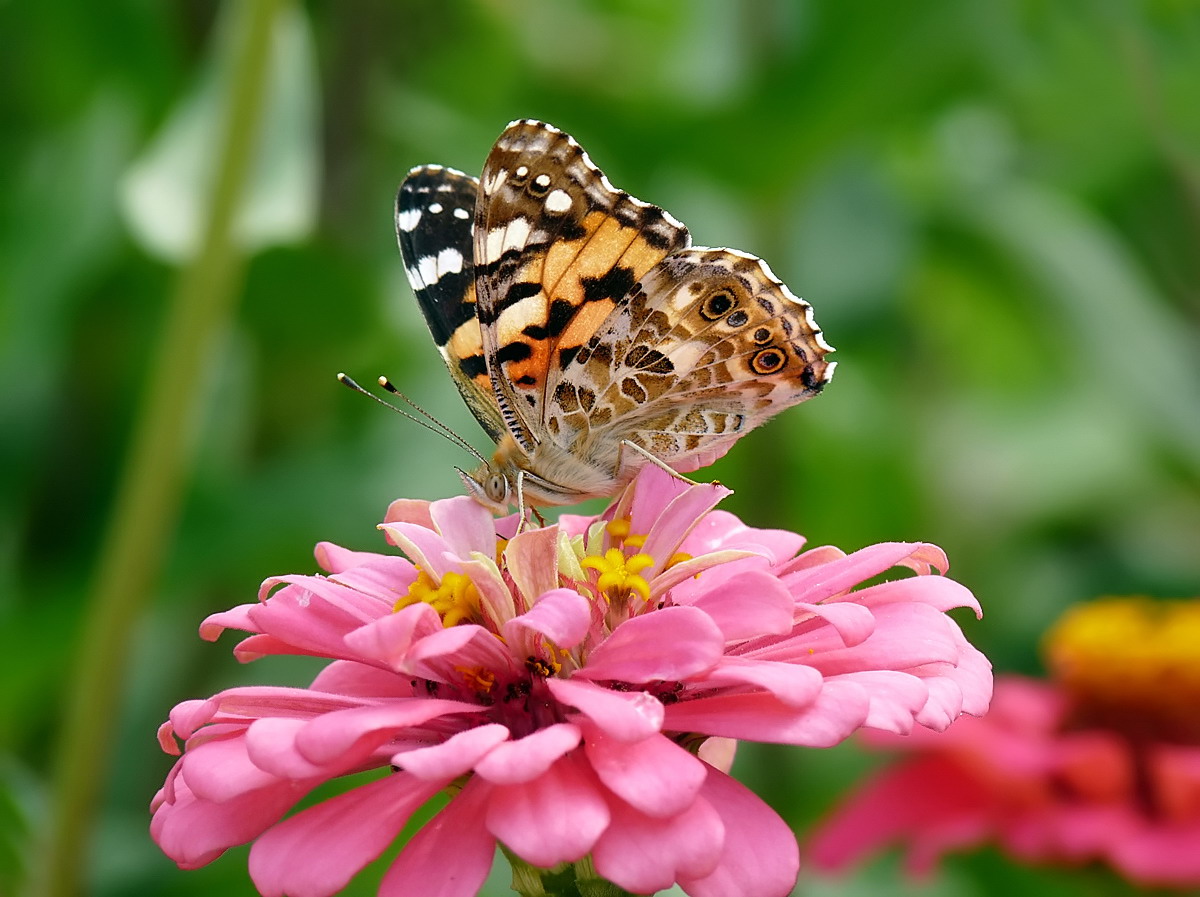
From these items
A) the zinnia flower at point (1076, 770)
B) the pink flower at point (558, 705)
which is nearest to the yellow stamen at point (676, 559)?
the pink flower at point (558, 705)

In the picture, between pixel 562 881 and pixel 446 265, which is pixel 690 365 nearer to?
pixel 446 265

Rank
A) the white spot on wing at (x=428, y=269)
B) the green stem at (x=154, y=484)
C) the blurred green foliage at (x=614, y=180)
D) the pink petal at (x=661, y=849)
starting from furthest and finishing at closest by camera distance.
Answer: the blurred green foliage at (x=614, y=180) < the green stem at (x=154, y=484) < the white spot on wing at (x=428, y=269) < the pink petal at (x=661, y=849)

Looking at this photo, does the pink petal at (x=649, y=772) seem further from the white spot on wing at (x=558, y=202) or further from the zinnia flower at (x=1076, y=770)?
the zinnia flower at (x=1076, y=770)

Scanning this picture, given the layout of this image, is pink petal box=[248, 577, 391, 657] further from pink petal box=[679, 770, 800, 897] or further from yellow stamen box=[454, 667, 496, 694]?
pink petal box=[679, 770, 800, 897]

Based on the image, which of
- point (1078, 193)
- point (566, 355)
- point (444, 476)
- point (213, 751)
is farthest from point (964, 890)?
point (213, 751)

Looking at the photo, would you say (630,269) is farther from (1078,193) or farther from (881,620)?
(1078,193)

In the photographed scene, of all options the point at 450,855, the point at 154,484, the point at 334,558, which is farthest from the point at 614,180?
the point at 450,855
